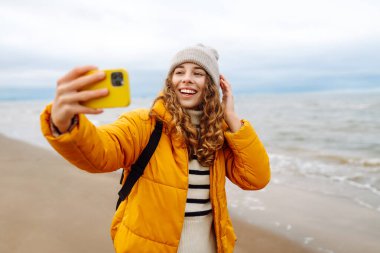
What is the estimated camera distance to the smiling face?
2.48 meters

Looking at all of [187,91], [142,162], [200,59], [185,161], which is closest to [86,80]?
[142,162]

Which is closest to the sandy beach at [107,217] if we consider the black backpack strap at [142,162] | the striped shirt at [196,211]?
the striped shirt at [196,211]

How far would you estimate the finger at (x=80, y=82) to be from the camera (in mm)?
1427

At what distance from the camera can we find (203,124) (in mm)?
2504

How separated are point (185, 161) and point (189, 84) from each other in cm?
59

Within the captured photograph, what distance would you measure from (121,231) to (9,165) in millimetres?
7295

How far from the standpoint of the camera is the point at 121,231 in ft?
7.33

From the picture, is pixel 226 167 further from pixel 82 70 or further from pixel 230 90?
pixel 82 70

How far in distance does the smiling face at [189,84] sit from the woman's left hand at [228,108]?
0.65ft

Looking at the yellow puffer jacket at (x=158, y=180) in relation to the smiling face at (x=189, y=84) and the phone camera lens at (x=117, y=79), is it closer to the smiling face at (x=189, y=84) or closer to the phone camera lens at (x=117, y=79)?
the smiling face at (x=189, y=84)

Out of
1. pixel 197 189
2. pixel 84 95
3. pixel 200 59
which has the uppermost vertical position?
pixel 200 59

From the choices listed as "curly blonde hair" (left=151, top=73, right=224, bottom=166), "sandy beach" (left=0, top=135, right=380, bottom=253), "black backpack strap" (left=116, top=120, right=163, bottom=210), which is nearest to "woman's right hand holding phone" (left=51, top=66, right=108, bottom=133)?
"black backpack strap" (left=116, top=120, right=163, bottom=210)

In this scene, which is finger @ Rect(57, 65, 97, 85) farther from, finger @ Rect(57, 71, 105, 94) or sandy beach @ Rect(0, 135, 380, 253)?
sandy beach @ Rect(0, 135, 380, 253)

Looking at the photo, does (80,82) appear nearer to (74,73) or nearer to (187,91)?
(74,73)
